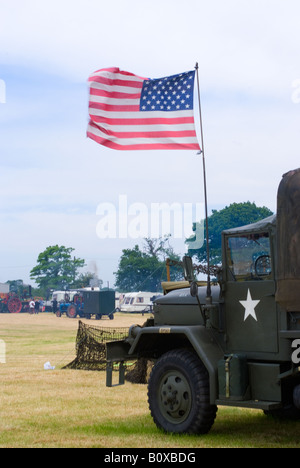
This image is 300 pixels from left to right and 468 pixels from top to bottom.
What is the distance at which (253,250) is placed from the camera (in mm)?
8172

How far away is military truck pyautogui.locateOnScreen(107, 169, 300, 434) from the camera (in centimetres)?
748

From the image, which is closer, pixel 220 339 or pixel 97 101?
pixel 220 339

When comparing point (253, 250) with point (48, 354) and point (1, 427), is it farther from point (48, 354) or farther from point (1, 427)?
point (48, 354)

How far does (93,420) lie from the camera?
31.5ft

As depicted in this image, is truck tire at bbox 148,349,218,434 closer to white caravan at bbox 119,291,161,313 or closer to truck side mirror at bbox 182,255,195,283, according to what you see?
truck side mirror at bbox 182,255,195,283

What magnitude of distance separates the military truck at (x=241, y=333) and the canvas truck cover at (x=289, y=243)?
1 centimetres

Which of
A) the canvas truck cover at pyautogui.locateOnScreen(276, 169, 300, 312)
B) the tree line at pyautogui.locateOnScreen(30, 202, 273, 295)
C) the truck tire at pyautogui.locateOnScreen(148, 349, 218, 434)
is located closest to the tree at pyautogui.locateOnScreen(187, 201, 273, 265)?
the tree line at pyautogui.locateOnScreen(30, 202, 273, 295)

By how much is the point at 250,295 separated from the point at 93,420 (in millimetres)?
3061

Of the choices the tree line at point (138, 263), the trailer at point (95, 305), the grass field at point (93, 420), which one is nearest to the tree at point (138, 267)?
the tree line at point (138, 263)

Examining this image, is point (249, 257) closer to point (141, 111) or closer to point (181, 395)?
point (181, 395)

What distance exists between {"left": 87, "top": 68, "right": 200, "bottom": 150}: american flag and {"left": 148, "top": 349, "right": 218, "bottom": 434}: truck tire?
3164 mm
